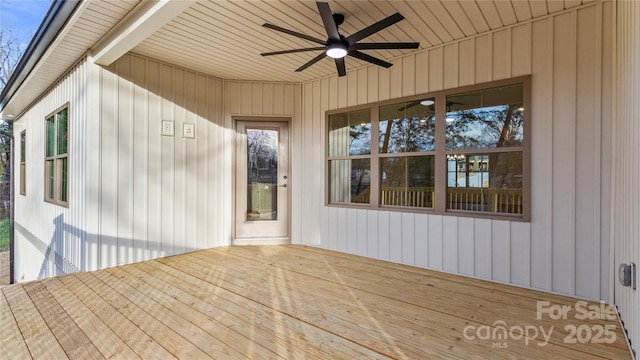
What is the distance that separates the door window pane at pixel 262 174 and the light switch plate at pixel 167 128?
116 centimetres

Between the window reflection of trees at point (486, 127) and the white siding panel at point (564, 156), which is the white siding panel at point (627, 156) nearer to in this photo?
the white siding panel at point (564, 156)

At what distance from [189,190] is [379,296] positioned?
3.02 meters

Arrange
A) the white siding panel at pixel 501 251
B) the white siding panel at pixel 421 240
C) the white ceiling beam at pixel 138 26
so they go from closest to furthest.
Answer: the white ceiling beam at pixel 138 26 → the white siding panel at pixel 501 251 → the white siding panel at pixel 421 240

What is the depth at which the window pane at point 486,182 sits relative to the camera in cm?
306

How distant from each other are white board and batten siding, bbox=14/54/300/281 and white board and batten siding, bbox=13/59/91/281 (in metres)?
0.02

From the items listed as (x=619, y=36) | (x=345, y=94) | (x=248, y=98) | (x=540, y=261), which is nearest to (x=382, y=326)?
(x=540, y=261)

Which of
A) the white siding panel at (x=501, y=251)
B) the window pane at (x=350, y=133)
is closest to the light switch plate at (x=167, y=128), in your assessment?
the window pane at (x=350, y=133)

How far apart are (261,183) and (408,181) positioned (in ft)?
7.65

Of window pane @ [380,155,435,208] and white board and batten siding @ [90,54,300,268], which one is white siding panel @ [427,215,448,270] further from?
white board and batten siding @ [90,54,300,268]

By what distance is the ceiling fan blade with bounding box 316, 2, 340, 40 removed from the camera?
2.13 m

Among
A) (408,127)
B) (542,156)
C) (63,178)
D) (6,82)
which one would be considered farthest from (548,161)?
(6,82)

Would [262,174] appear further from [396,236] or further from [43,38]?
[43,38]

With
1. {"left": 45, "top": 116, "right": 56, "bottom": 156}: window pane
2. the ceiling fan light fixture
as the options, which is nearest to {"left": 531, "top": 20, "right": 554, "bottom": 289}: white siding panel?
Answer: the ceiling fan light fixture

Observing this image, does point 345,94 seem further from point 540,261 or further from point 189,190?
point 540,261
